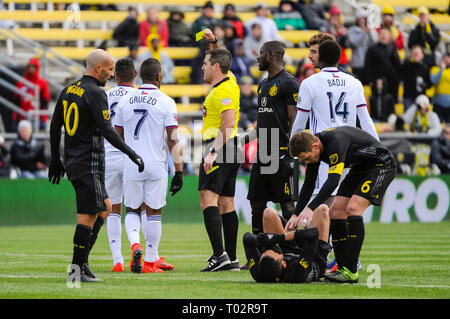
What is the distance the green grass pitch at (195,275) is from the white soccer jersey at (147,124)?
1.20m

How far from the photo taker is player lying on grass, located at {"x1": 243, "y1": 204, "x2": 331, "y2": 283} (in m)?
8.75

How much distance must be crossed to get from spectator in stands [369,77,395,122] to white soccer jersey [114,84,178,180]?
13783 millimetres

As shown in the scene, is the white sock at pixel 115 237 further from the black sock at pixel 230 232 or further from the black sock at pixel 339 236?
the black sock at pixel 339 236

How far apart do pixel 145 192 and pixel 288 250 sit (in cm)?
219

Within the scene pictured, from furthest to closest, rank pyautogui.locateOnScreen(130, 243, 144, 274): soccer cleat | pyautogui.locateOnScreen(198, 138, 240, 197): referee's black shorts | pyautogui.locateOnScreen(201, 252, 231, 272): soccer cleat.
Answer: pyautogui.locateOnScreen(198, 138, 240, 197): referee's black shorts → pyautogui.locateOnScreen(201, 252, 231, 272): soccer cleat → pyautogui.locateOnScreen(130, 243, 144, 274): soccer cleat

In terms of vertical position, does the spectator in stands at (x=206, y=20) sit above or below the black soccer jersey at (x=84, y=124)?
above

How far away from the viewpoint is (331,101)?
10180mm

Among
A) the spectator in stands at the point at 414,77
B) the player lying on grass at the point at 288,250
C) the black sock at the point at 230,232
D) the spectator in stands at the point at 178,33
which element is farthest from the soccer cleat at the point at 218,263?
the spectator in stands at the point at 178,33

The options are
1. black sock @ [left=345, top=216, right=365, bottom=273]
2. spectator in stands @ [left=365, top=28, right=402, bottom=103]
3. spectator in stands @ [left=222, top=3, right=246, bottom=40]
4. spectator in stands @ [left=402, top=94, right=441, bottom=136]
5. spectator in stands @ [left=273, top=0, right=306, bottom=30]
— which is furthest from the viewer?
spectator in stands @ [left=273, top=0, right=306, bottom=30]

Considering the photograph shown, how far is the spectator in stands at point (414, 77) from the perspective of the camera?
24.7 metres

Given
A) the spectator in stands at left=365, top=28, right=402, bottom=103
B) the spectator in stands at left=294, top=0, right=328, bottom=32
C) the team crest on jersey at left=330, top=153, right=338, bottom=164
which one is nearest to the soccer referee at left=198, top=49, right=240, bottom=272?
the team crest on jersey at left=330, top=153, right=338, bottom=164

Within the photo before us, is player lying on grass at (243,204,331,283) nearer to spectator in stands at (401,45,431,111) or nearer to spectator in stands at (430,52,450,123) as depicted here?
spectator in stands at (430,52,450,123)

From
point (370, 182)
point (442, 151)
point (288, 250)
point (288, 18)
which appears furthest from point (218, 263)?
point (288, 18)
